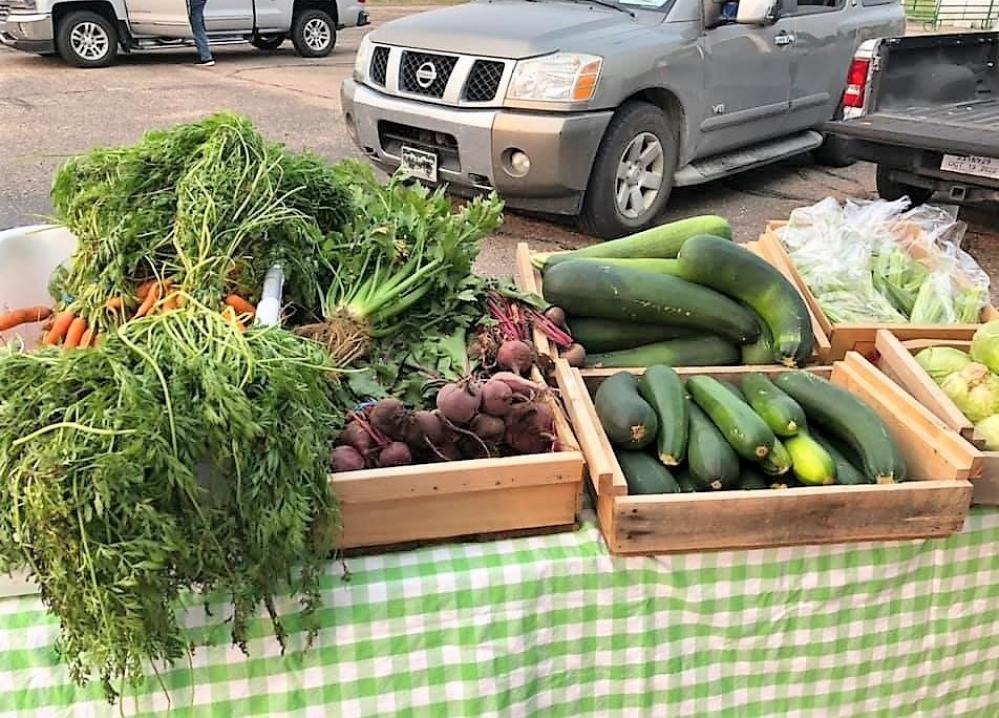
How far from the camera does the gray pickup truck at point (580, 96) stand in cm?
512

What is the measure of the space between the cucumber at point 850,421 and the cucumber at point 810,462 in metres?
0.08

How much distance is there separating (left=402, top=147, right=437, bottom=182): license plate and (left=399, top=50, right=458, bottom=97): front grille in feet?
1.19

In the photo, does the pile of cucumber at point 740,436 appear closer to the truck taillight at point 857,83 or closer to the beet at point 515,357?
the beet at point 515,357

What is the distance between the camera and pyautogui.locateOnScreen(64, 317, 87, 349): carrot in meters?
1.92

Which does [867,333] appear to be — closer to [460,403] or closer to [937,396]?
[937,396]

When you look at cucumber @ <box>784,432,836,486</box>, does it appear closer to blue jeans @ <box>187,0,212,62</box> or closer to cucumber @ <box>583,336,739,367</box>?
cucumber @ <box>583,336,739,367</box>

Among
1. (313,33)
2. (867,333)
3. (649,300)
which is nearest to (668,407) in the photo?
(649,300)

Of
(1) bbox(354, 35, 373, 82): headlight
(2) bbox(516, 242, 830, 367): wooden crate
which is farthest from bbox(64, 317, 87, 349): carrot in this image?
(1) bbox(354, 35, 373, 82): headlight

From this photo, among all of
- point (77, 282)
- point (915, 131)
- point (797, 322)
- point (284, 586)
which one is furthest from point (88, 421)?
point (915, 131)

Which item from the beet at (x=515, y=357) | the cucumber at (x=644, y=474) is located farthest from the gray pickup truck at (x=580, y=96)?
the cucumber at (x=644, y=474)

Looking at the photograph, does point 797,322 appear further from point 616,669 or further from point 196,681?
point 196,681

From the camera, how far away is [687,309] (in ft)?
7.71

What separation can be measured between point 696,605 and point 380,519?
2.27 feet

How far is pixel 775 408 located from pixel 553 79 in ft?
11.8
